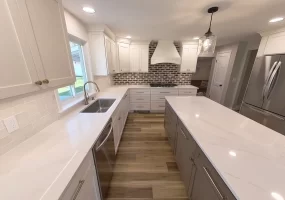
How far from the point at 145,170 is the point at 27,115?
5.30ft

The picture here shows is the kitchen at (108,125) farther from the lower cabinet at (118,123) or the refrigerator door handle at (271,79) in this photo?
the lower cabinet at (118,123)

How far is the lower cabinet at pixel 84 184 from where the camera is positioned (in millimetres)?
683

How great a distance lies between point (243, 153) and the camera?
0.83m

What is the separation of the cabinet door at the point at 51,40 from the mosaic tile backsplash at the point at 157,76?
9.43 feet

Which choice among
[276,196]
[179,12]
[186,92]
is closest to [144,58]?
[186,92]

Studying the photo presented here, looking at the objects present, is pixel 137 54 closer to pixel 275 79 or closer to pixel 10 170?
pixel 275 79

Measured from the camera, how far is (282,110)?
1945 mm

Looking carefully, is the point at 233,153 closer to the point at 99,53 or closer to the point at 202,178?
the point at 202,178

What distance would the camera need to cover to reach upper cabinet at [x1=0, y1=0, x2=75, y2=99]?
0.65m

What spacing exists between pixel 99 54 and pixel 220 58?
14.0ft

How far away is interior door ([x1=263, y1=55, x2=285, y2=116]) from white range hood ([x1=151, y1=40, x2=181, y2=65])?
2.16 metres

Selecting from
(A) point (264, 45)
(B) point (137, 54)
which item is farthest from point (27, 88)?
(A) point (264, 45)

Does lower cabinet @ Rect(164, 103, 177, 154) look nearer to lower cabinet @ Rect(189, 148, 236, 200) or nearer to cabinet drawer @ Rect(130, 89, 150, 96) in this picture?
lower cabinet @ Rect(189, 148, 236, 200)

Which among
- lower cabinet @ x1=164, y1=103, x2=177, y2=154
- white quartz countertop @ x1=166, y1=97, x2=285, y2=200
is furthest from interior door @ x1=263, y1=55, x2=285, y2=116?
lower cabinet @ x1=164, y1=103, x2=177, y2=154
